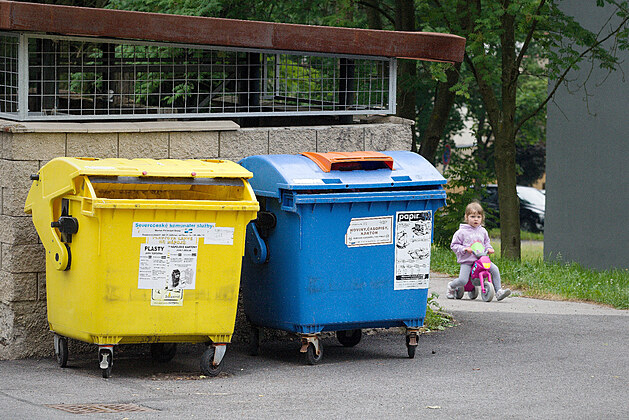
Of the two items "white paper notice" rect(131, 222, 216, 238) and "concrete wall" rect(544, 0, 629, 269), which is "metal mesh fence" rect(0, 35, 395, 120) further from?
"concrete wall" rect(544, 0, 629, 269)

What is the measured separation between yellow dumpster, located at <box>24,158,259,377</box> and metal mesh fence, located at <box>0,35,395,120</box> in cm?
126

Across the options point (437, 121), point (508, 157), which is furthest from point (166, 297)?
point (437, 121)

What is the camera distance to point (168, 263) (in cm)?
621

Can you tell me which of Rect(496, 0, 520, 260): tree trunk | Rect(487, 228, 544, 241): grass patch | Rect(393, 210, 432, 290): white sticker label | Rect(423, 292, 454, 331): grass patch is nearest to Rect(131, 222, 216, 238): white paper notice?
Rect(393, 210, 432, 290): white sticker label

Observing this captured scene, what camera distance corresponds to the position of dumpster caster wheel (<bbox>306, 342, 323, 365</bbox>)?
6.85m

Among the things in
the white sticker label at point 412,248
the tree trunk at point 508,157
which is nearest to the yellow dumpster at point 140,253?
the white sticker label at point 412,248

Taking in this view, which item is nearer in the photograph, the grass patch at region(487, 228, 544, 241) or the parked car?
the grass patch at region(487, 228, 544, 241)

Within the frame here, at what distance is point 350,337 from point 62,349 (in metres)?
2.15

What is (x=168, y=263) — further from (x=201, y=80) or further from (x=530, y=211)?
(x=530, y=211)

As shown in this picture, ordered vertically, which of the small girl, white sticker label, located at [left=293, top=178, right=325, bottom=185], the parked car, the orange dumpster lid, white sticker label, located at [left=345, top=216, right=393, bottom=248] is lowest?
the parked car

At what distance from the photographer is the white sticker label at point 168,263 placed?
6176mm

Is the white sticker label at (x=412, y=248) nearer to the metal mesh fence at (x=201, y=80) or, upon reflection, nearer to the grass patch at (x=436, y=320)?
the grass patch at (x=436, y=320)

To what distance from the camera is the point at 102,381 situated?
20.5 feet

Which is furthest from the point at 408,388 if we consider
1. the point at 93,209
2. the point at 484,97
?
the point at 484,97
